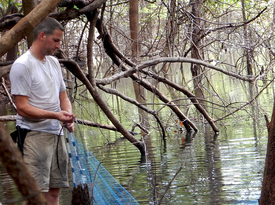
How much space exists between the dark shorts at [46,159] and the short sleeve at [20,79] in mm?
379

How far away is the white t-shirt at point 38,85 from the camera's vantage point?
3.12 m

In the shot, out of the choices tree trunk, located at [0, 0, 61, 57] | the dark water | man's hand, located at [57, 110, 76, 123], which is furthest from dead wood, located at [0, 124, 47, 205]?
the dark water

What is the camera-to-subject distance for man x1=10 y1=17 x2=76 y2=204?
3.13 m

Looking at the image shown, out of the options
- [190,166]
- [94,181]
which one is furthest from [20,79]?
[190,166]

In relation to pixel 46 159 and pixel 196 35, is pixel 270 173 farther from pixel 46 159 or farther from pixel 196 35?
pixel 196 35

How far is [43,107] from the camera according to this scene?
3.29 meters

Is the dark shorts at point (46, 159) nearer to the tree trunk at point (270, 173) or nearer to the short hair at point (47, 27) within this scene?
the short hair at point (47, 27)

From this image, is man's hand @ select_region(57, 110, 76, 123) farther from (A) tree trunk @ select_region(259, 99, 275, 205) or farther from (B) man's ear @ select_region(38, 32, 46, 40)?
(A) tree trunk @ select_region(259, 99, 275, 205)

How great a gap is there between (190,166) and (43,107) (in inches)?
141

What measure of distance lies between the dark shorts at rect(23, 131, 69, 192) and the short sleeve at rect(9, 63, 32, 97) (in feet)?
1.24

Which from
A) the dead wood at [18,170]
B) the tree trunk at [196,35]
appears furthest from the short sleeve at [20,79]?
the tree trunk at [196,35]

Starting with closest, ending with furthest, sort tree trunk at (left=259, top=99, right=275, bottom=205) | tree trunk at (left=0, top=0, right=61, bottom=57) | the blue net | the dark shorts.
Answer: tree trunk at (left=0, top=0, right=61, bottom=57), tree trunk at (left=259, top=99, right=275, bottom=205), the dark shorts, the blue net

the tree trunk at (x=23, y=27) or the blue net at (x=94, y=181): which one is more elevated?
the tree trunk at (x=23, y=27)

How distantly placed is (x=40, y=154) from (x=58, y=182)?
12.7 inches
